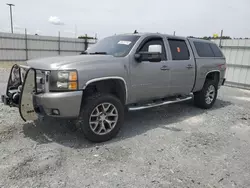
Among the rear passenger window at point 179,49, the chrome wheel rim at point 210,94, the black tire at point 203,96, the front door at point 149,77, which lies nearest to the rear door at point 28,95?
the front door at point 149,77

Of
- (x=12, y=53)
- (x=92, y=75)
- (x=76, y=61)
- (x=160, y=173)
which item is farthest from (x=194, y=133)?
(x=12, y=53)

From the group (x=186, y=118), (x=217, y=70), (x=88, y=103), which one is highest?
(x=217, y=70)

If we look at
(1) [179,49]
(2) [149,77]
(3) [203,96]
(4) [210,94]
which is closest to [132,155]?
(2) [149,77]

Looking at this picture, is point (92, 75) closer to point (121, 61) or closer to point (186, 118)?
point (121, 61)

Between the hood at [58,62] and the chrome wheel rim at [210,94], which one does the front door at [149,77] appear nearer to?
the hood at [58,62]

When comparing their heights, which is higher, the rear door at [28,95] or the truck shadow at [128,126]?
the rear door at [28,95]

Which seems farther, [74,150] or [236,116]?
[236,116]

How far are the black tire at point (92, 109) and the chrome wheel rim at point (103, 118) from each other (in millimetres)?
53

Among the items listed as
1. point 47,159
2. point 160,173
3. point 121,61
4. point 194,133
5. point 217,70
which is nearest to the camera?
point 160,173

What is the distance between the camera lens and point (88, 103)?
142 inches

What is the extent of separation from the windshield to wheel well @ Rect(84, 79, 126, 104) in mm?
549

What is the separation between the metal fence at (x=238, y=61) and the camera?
10.4 m

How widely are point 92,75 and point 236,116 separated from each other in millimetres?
4282

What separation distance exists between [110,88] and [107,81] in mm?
216
